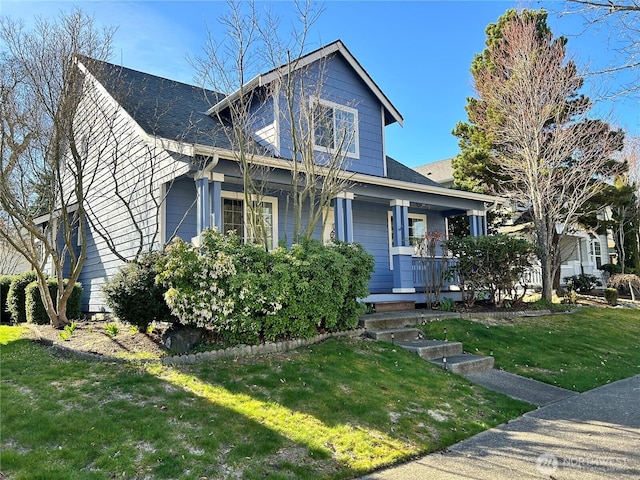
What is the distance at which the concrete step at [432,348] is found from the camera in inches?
293

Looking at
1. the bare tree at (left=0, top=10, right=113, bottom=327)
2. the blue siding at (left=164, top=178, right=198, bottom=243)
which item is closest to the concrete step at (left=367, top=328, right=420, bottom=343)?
the blue siding at (left=164, top=178, right=198, bottom=243)

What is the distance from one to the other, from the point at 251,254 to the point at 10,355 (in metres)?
4.10

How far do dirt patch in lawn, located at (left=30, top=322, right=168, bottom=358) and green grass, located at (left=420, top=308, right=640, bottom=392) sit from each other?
16.5 ft

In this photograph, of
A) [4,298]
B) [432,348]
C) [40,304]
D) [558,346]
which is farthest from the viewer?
[4,298]

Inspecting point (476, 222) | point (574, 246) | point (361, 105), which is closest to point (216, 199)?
point (361, 105)

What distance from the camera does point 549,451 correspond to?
4.27m

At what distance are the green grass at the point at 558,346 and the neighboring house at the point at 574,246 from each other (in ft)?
27.1

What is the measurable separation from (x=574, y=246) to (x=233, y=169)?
63.0 feet

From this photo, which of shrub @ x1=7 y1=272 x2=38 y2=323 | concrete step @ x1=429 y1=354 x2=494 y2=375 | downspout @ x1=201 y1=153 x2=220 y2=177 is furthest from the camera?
shrub @ x1=7 y1=272 x2=38 y2=323

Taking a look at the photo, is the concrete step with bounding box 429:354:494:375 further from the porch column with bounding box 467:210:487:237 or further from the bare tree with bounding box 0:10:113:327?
the bare tree with bounding box 0:10:113:327

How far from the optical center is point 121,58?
32.4ft

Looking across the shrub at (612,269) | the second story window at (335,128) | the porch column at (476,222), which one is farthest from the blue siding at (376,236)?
the shrub at (612,269)

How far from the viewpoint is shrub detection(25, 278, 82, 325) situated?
34.9 feet

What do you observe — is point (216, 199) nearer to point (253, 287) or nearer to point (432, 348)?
point (253, 287)
